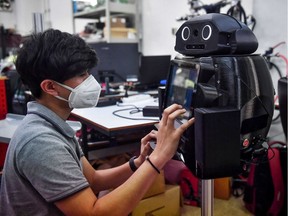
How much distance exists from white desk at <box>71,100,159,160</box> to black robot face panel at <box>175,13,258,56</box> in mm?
893

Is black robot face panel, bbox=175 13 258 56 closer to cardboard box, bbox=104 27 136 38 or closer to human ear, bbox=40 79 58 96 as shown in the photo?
human ear, bbox=40 79 58 96

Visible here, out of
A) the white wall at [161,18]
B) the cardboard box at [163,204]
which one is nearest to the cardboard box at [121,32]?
the white wall at [161,18]

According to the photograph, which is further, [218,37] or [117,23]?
[117,23]

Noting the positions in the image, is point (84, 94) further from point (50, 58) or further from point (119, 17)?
point (119, 17)

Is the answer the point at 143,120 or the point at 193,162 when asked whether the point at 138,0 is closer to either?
the point at 143,120

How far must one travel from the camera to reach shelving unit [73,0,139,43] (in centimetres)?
384

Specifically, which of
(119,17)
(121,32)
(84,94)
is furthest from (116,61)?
(84,94)

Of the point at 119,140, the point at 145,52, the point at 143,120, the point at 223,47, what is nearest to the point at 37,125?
the point at 223,47

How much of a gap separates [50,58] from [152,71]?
204cm

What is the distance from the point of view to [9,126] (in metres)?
1.86

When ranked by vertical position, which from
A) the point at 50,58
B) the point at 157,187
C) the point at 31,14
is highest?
the point at 31,14

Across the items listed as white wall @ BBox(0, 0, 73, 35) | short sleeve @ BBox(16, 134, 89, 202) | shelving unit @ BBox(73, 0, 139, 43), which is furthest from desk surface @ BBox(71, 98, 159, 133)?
white wall @ BBox(0, 0, 73, 35)

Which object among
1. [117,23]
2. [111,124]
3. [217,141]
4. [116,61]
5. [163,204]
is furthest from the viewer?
[117,23]

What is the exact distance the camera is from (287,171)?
2.04 meters
